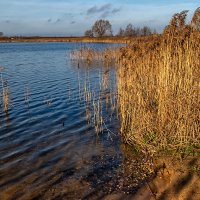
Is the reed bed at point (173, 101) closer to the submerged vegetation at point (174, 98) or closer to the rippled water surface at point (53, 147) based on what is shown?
the submerged vegetation at point (174, 98)

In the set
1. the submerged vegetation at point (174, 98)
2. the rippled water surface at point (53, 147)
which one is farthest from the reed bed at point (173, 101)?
the rippled water surface at point (53, 147)

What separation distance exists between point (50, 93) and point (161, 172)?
9233mm

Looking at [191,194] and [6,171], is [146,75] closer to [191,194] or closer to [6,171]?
[191,194]

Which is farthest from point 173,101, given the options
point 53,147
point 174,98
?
point 53,147

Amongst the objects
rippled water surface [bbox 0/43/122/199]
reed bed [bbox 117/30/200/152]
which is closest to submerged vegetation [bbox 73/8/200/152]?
reed bed [bbox 117/30/200/152]

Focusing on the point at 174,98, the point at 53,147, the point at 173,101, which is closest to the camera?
the point at 173,101

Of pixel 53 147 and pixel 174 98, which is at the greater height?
pixel 174 98

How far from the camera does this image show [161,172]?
6.01 meters

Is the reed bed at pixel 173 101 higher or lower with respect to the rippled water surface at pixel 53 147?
higher

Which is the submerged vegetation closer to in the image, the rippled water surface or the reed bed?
the reed bed

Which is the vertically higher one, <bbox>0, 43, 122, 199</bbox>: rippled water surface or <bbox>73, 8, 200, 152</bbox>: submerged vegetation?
<bbox>73, 8, 200, 152</bbox>: submerged vegetation

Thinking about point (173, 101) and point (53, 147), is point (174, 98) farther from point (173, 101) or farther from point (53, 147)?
point (53, 147)

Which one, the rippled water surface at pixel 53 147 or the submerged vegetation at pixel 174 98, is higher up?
the submerged vegetation at pixel 174 98

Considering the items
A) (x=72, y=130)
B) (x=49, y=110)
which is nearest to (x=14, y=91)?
(x=49, y=110)
